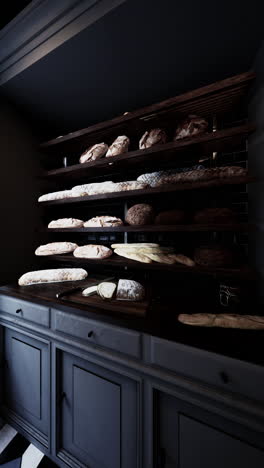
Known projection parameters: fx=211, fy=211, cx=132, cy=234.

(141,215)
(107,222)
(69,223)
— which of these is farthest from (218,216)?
(69,223)

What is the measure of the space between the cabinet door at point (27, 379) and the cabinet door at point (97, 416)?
0.46 feet

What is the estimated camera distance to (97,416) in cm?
102

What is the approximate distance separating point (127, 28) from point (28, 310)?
165 cm

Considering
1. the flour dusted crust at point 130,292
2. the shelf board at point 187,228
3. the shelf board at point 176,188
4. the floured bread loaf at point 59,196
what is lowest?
the flour dusted crust at point 130,292

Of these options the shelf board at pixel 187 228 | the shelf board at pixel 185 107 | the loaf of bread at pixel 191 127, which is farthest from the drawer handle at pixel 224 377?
the shelf board at pixel 185 107

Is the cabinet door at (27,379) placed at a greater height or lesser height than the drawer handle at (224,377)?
lesser

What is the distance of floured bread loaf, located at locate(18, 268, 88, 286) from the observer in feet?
4.95

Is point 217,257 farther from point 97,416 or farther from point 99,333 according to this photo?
point 97,416

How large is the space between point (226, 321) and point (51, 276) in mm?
1191

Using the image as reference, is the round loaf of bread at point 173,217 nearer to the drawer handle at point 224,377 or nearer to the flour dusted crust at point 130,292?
the flour dusted crust at point 130,292

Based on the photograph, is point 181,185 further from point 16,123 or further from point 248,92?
point 16,123

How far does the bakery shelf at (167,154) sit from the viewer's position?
1060 millimetres

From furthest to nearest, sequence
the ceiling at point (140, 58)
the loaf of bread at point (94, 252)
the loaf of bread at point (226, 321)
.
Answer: the loaf of bread at point (94, 252) < the ceiling at point (140, 58) < the loaf of bread at point (226, 321)

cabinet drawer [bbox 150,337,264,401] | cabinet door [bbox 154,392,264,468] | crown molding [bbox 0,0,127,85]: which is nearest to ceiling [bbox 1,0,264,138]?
crown molding [bbox 0,0,127,85]
